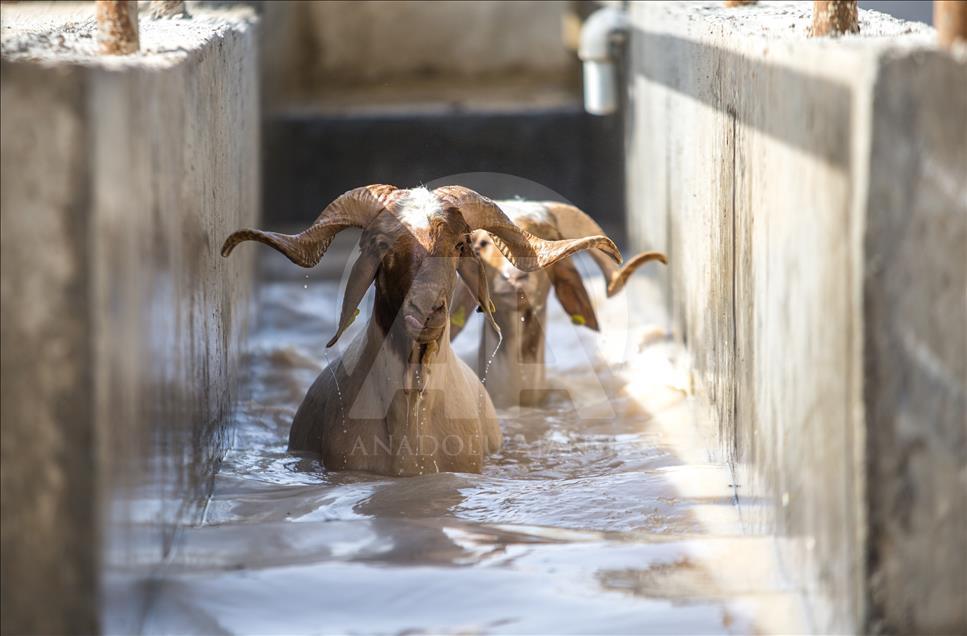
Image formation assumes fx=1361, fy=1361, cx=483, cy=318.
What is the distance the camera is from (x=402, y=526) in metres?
4.26

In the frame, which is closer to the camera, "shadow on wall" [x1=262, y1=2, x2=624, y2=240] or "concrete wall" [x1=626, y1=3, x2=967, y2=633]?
"concrete wall" [x1=626, y1=3, x2=967, y2=633]

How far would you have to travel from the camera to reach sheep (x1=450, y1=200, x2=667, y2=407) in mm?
6941

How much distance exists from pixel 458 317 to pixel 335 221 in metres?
1.28

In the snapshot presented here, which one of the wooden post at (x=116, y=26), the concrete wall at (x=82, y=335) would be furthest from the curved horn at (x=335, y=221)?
the concrete wall at (x=82, y=335)

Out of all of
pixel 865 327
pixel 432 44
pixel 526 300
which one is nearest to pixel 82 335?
pixel 865 327

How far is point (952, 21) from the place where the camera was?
3645mm

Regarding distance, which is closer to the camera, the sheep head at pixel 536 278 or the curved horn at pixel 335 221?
the curved horn at pixel 335 221

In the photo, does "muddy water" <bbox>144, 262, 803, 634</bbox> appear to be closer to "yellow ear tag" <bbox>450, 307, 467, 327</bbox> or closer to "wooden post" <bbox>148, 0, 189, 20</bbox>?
"yellow ear tag" <bbox>450, 307, 467, 327</bbox>

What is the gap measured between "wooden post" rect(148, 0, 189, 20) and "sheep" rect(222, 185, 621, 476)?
188cm

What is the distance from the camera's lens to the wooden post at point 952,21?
11.9 feet

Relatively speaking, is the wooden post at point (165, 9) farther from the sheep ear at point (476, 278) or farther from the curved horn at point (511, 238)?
the sheep ear at point (476, 278)

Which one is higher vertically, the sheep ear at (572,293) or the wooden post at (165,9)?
the wooden post at (165,9)

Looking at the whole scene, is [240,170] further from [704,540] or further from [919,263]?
[919,263]

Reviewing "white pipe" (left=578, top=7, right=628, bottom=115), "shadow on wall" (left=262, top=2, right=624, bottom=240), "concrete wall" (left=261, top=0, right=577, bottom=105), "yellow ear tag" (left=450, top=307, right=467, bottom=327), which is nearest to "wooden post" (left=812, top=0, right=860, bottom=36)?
"yellow ear tag" (left=450, top=307, right=467, bottom=327)
